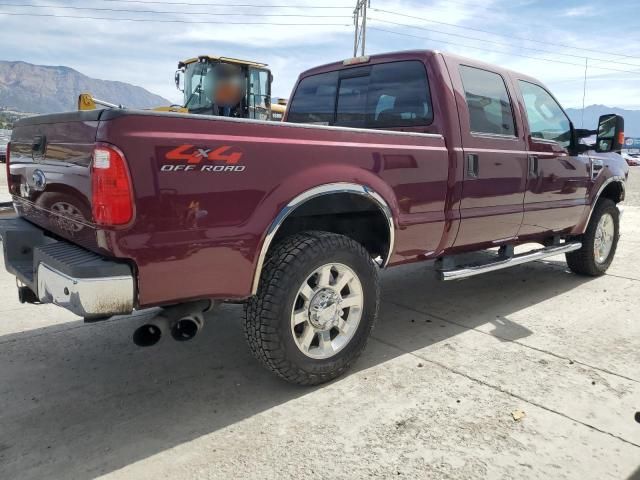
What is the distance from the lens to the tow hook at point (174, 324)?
8.55 ft

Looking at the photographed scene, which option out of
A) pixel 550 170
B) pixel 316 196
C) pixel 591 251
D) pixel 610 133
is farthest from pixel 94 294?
pixel 591 251

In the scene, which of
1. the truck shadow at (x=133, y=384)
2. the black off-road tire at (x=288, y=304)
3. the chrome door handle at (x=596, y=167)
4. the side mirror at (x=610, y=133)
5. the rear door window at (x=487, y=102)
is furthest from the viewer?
the chrome door handle at (x=596, y=167)

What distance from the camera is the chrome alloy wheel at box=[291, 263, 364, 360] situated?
2.92 metres

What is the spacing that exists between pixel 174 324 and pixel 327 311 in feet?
2.79

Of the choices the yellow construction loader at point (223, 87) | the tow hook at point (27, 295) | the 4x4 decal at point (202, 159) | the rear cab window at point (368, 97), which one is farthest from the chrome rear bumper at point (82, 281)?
the yellow construction loader at point (223, 87)

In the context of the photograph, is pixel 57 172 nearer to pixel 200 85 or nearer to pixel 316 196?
pixel 316 196

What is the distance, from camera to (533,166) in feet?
14.3

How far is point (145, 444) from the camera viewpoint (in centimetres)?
246

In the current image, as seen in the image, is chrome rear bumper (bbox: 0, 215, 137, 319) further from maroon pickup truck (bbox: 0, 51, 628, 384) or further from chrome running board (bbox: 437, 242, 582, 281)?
chrome running board (bbox: 437, 242, 582, 281)

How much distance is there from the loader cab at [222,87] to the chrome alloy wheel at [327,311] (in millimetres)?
9690

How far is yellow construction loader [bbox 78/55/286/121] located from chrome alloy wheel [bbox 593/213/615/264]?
820 cm

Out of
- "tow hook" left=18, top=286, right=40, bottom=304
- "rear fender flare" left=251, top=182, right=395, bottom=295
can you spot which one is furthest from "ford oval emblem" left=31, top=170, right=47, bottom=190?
"rear fender flare" left=251, top=182, right=395, bottom=295

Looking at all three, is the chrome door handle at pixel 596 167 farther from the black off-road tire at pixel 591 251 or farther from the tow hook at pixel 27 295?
the tow hook at pixel 27 295

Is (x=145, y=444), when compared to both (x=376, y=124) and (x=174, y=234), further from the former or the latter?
(x=376, y=124)
